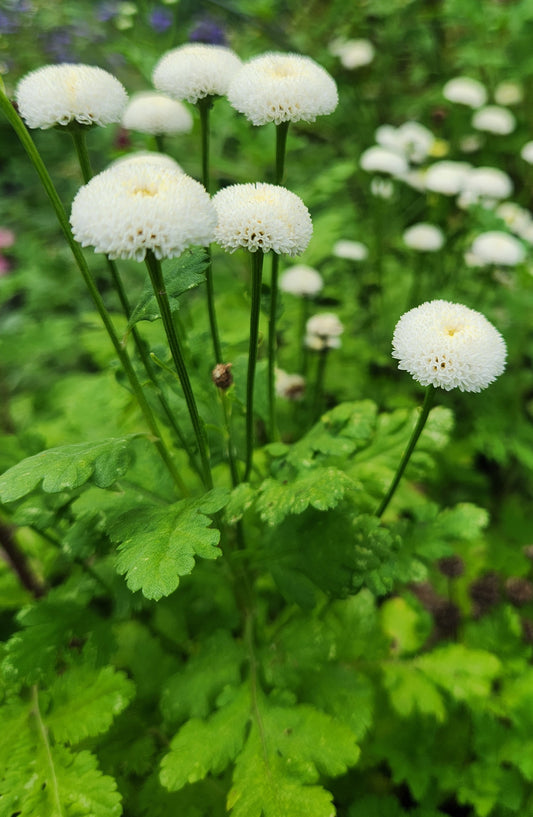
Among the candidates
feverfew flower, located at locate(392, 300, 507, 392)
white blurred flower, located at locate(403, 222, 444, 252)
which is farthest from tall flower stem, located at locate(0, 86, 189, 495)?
white blurred flower, located at locate(403, 222, 444, 252)

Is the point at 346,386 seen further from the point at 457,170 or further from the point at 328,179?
the point at 457,170

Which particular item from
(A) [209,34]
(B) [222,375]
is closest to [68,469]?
(B) [222,375]

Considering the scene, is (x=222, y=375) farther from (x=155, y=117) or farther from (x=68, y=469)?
(x=155, y=117)

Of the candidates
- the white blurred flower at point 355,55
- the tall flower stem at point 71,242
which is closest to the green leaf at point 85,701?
the tall flower stem at point 71,242

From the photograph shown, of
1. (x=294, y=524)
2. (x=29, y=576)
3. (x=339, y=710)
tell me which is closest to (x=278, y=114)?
(x=294, y=524)

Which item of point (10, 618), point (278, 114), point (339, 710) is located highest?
point (278, 114)

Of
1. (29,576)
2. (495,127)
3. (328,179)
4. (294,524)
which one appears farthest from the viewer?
(495,127)
